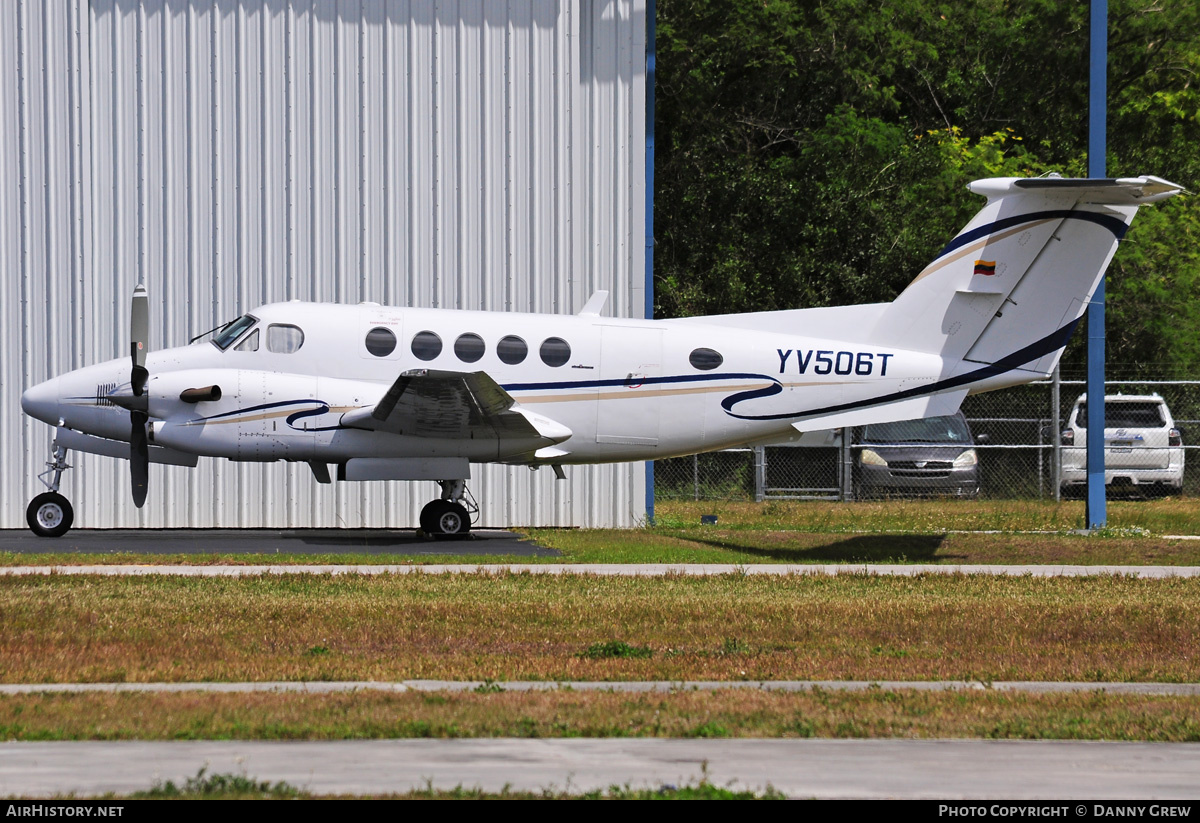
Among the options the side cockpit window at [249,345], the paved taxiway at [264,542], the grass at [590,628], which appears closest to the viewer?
the grass at [590,628]

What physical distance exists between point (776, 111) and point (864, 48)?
3245mm

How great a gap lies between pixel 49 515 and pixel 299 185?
697cm

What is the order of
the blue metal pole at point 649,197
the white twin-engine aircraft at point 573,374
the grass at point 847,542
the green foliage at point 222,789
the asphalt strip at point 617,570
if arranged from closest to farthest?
1. the green foliage at point 222,789
2. the asphalt strip at point 617,570
3. the grass at point 847,542
4. the white twin-engine aircraft at point 573,374
5. the blue metal pole at point 649,197

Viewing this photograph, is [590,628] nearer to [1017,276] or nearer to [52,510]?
[1017,276]

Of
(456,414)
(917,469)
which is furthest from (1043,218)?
(917,469)

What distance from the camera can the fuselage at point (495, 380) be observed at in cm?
1938

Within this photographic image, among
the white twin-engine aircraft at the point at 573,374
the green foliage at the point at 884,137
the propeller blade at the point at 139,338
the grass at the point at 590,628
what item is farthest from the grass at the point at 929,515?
the green foliage at the point at 884,137

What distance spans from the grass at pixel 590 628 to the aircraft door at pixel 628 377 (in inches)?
217

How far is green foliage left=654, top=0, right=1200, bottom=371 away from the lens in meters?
38.0

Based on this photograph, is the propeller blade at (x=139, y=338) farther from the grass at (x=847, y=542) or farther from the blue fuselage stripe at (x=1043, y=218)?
the blue fuselage stripe at (x=1043, y=218)

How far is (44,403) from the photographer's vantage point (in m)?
19.4

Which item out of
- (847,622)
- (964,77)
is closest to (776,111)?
(964,77)

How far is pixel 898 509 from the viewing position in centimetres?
2784

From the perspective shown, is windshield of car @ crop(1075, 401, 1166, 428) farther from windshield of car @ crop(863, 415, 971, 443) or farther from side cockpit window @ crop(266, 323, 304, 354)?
side cockpit window @ crop(266, 323, 304, 354)
